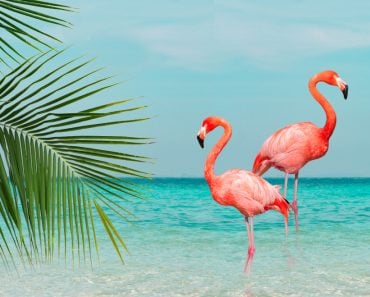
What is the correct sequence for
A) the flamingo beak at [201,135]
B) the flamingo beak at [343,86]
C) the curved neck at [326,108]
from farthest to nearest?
the curved neck at [326,108] < the flamingo beak at [343,86] < the flamingo beak at [201,135]

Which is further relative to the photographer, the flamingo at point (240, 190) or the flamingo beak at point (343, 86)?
the flamingo beak at point (343, 86)

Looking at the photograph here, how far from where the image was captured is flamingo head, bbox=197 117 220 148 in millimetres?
4723

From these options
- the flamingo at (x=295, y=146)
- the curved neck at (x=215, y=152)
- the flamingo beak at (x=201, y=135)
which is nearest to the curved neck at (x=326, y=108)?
the flamingo at (x=295, y=146)

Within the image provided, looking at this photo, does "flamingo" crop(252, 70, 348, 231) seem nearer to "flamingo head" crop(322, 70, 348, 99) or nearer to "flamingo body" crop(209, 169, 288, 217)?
"flamingo head" crop(322, 70, 348, 99)

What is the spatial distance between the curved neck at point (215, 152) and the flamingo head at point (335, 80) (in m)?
1.24

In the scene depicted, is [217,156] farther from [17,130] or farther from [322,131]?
[17,130]

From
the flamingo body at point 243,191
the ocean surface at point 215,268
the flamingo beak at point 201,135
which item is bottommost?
the ocean surface at point 215,268

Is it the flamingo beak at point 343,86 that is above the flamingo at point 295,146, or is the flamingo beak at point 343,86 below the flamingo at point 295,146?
above

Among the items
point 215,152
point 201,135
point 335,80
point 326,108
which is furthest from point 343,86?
point 201,135

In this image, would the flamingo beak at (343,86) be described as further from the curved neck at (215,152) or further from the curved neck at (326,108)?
the curved neck at (215,152)

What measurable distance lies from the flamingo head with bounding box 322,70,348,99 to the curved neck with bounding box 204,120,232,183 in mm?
1238

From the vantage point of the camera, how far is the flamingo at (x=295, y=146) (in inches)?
243

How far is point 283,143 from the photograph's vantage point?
6.16 m

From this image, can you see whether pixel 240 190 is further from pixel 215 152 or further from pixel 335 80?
pixel 335 80
